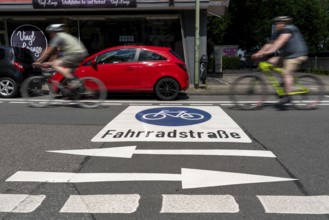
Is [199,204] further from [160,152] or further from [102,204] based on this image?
[160,152]

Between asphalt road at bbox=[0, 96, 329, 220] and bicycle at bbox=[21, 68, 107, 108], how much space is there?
1.48m

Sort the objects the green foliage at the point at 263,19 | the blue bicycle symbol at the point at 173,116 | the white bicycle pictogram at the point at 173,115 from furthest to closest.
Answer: the green foliage at the point at 263,19, the white bicycle pictogram at the point at 173,115, the blue bicycle symbol at the point at 173,116

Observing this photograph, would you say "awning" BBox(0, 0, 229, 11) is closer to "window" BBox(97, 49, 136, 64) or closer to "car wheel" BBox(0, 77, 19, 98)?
"window" BBox(97, 49, 136, 64)

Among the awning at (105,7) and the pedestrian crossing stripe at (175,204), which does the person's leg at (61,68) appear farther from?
the awning at (105,7)

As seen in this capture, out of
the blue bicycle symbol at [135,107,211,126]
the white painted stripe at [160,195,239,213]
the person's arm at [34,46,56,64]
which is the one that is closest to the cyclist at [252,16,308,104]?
the blue bicycle symbol at [135,107,211,126]

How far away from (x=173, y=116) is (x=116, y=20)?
9.77 metres

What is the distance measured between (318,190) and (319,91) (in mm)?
5483

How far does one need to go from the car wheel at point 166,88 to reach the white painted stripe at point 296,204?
23.6ft

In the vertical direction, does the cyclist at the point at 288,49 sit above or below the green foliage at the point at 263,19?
below

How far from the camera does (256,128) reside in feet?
21.8

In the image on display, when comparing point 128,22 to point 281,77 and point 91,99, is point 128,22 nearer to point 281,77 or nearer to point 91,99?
point 91,99

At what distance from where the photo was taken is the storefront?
14.9 meters

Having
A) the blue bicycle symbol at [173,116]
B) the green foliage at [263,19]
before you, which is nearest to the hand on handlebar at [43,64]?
the blue bicycle symbol at [173,116]

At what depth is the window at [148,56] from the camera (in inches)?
415
